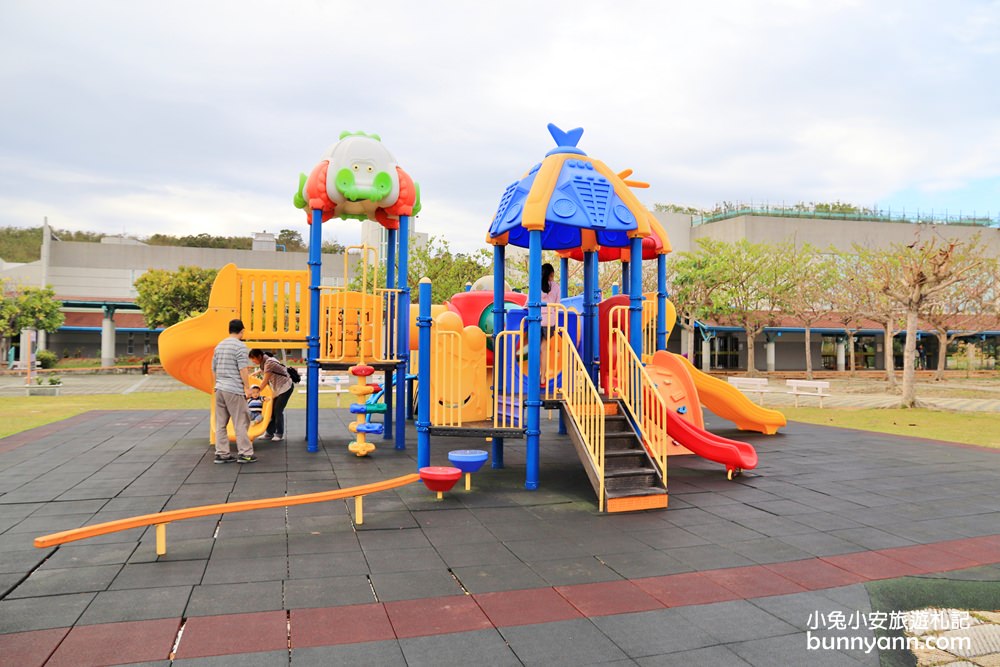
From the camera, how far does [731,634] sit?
3.66 meters

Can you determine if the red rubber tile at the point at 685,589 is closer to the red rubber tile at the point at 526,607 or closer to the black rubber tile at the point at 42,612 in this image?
the red rubber tile at the point at 526,607

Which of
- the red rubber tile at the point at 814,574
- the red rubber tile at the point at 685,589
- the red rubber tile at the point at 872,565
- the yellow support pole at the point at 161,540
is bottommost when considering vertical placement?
the red rubber tile at the point at 872,565

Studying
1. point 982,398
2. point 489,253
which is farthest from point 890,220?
point 489,253

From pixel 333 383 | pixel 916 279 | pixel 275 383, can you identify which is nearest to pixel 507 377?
pixel 275 383

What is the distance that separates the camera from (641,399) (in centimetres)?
741

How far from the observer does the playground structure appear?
7480mm

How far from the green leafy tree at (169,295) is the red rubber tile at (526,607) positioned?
38852mm

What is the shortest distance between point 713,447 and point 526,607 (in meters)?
5.21

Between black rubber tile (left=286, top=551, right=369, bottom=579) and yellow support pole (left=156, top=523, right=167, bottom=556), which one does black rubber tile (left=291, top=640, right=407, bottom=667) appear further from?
yellow support pole (left=156, top=523, right=167, bottom=556)

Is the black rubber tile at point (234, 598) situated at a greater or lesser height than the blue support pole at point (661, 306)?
lesser

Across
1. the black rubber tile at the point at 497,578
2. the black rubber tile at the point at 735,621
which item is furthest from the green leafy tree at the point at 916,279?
the black rubber tile at the point at 497,578

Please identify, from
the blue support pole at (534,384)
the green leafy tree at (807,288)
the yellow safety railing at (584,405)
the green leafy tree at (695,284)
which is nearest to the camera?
the yellow safety railing at (584,405)

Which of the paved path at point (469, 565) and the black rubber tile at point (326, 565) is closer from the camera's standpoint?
the paved path at point (469, 565)

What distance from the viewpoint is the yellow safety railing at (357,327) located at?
10.5m
